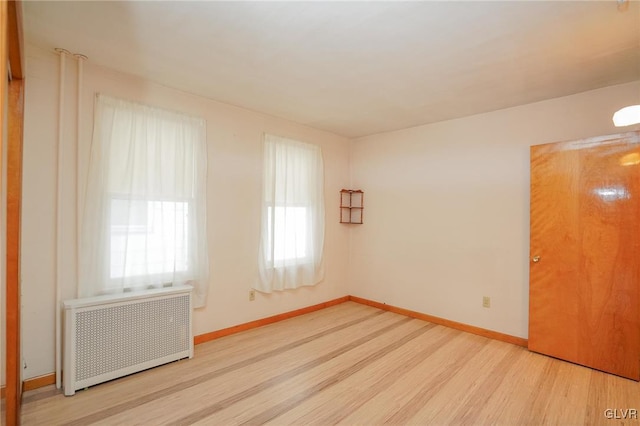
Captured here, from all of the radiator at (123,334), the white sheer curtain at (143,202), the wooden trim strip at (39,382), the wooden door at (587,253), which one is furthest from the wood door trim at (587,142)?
the wooden trim strip at (39,382)

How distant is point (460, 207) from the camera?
3801 mm

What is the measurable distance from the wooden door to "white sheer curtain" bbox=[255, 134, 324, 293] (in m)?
2.49

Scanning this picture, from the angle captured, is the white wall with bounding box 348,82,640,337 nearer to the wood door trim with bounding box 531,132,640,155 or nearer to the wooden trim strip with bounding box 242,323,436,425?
the wood door trim with bounding box 531,132,640,155

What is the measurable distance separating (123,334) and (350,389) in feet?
6.09

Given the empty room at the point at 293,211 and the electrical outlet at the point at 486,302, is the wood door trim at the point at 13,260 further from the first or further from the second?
the electrical outlet at the point at 486,302

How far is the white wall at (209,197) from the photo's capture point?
2.35 m

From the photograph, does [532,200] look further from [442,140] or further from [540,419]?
[540,419]

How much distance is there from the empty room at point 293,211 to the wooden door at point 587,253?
0.05 ft

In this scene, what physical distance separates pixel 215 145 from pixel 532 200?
3.30 meters

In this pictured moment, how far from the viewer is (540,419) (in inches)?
83.0

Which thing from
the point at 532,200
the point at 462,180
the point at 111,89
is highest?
the point at 111,89

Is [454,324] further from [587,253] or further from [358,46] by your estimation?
[358,46]

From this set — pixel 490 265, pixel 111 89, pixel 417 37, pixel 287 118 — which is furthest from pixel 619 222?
pixel 111 89

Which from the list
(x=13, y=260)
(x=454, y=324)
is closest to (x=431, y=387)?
(x=454, y=324)
